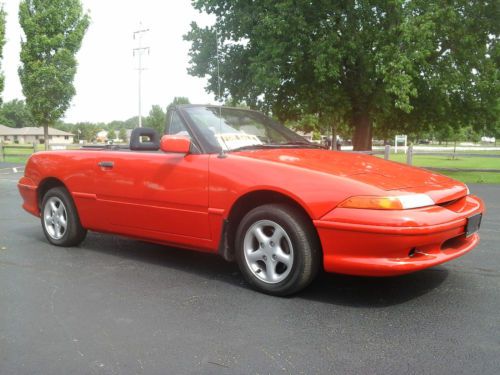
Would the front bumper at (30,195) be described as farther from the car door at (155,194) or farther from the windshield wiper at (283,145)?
the windshield wiper at (283,145)

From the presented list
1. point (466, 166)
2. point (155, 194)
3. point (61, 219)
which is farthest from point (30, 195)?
point (466, 166)

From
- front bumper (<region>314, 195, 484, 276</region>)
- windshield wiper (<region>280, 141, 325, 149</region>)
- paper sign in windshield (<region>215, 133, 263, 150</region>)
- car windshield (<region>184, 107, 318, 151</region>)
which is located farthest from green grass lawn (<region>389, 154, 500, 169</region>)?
front bumper (<region>314, 195, 484, 276</region>)

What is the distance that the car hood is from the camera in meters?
Result: 3.69

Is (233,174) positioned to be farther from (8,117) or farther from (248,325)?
(8,117)

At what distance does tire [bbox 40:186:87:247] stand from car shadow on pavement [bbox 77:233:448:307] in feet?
0.72

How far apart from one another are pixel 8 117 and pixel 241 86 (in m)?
129

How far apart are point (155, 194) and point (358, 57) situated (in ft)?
53.9

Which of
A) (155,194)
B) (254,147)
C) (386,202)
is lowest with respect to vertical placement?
(155,194)

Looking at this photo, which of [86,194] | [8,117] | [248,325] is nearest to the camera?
[248,325]

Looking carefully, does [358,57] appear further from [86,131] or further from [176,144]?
[86,131]

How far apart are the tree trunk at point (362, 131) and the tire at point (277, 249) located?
61.1 feet

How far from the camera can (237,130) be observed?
15.0 feet

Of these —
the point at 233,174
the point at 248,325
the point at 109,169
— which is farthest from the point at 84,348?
the point at 109,169

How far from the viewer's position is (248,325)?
10.8 feet
